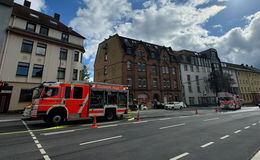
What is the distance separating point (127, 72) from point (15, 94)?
20486 millimetres

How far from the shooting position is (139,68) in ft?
105

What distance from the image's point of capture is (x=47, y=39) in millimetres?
19266

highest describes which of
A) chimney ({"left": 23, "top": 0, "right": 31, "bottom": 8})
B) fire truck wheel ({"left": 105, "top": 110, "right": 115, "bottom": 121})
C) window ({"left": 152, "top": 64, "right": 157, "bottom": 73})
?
chimney ({"left": 23, "top": 0, "right": 31, "bottom": 8})

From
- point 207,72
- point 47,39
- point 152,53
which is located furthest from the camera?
point 207,72

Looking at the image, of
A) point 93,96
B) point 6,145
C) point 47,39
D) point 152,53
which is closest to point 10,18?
point 47,39

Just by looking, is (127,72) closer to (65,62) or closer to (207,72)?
(65,62)

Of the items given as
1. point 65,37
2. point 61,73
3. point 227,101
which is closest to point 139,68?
point 65,37

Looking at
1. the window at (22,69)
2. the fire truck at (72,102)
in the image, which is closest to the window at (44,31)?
→ the window at (22,69)

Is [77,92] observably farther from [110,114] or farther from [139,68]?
[139,68]

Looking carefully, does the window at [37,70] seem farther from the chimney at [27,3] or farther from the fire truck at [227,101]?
the fire truck at [227,101]

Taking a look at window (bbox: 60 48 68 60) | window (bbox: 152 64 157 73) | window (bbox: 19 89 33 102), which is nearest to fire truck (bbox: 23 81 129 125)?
window (bbox: 19 89 33 102)

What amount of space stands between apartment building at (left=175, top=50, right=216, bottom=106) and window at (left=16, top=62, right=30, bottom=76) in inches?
1522

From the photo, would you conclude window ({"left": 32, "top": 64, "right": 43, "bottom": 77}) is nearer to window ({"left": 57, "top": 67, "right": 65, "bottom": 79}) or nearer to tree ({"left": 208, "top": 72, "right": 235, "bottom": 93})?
window ({"left": 57, "top": 67, "right": 65, "bottom": 79})

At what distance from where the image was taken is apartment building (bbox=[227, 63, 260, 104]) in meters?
53.4
